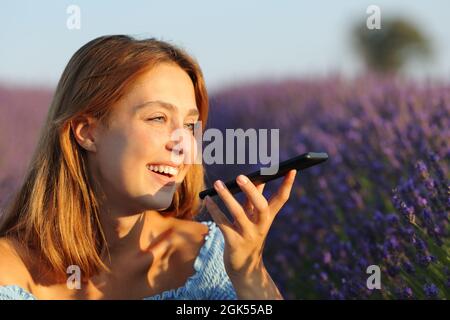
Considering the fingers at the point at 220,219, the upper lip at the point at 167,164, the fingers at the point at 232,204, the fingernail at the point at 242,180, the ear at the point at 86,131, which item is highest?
the ear at the point at 86,131

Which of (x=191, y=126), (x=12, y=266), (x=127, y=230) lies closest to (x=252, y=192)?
(x=191, y=126)

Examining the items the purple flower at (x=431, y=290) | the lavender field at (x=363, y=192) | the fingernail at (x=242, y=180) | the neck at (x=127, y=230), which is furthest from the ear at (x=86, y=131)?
the purple flower at (x=431, y=290)

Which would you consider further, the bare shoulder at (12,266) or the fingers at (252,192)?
the bare shoulder at (12,266)

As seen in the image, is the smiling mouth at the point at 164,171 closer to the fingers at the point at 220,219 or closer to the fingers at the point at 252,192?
the fingers at the point at 220,219

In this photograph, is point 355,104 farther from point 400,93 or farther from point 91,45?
point 91,45

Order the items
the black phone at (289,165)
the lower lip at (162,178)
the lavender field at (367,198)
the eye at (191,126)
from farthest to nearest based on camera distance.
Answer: the lavender field at (367,198)
the eye at (191,126)
the lower lip at (162,178)
the black phone at (289,165)

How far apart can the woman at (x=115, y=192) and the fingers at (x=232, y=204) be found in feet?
0.42

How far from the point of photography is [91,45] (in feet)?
8.33

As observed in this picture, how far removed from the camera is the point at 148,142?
230cm

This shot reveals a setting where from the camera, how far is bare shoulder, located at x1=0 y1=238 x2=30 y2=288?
7.66 ft

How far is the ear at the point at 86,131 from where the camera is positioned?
8.07 feet

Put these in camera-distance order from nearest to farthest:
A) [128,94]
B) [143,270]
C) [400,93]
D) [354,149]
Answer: [128,94] → [143,270] → [354,149] → [400,93]
